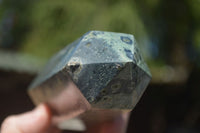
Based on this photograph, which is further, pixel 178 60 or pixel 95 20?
pixel 178 60

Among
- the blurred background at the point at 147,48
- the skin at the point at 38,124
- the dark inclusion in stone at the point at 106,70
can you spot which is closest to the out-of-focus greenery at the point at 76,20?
the blurred background at the point at 147,48

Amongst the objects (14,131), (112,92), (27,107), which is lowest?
(27,107)

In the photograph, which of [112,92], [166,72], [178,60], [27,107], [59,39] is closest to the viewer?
[112,92]

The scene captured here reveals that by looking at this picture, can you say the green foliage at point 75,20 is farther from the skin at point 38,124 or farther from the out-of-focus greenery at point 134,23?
the skin at point 38,124

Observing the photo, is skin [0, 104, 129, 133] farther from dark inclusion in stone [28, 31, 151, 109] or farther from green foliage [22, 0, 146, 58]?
green foliage [22, 0, 146, 58]

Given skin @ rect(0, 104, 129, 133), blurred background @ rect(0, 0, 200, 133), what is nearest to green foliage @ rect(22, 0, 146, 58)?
blurred background @ rect(0, 0, 200, 133)

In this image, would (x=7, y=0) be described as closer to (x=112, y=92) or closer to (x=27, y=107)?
(x=27, y=107)

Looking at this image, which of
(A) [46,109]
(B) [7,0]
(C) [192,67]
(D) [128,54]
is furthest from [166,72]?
(B) [7,0]
